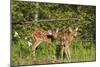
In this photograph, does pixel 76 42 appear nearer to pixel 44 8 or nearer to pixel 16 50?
pixel 44 8

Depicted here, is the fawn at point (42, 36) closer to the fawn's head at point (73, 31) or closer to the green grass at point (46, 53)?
the green grass at point (46, 53)

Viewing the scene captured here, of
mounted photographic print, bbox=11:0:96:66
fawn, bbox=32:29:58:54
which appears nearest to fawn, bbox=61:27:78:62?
mounted photographic print, bbox=11:0:96:66

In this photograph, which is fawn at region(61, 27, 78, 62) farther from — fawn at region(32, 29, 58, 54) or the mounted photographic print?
fawn at region(32, 29, 58, 54)

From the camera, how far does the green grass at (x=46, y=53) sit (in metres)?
1.98

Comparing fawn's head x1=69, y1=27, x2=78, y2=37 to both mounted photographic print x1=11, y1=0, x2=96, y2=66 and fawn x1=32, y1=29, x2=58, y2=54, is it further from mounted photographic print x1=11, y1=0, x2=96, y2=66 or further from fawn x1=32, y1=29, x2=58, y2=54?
fawn x1=32, y1=29, x2=58, y2=54

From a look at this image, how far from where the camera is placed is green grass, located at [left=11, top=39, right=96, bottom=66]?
198 cm

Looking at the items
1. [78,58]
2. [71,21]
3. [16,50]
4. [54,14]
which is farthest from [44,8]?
[78,58]

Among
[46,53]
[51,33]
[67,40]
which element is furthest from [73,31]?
[46,53]

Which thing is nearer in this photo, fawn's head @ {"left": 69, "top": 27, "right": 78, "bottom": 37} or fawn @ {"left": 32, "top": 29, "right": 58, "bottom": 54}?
fawn @ {"left": 32, "top": 29, "right": 58, "bottom": 54}

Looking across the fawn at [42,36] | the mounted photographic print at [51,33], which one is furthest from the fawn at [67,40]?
the fawn at [42,36]

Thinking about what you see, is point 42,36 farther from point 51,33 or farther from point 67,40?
point 67,40

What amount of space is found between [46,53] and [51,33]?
20cm

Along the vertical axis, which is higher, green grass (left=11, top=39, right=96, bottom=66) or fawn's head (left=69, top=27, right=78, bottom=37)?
fawn's head (left=69, top=27, right=78, bottom=37)

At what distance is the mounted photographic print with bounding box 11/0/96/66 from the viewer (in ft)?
6.55
